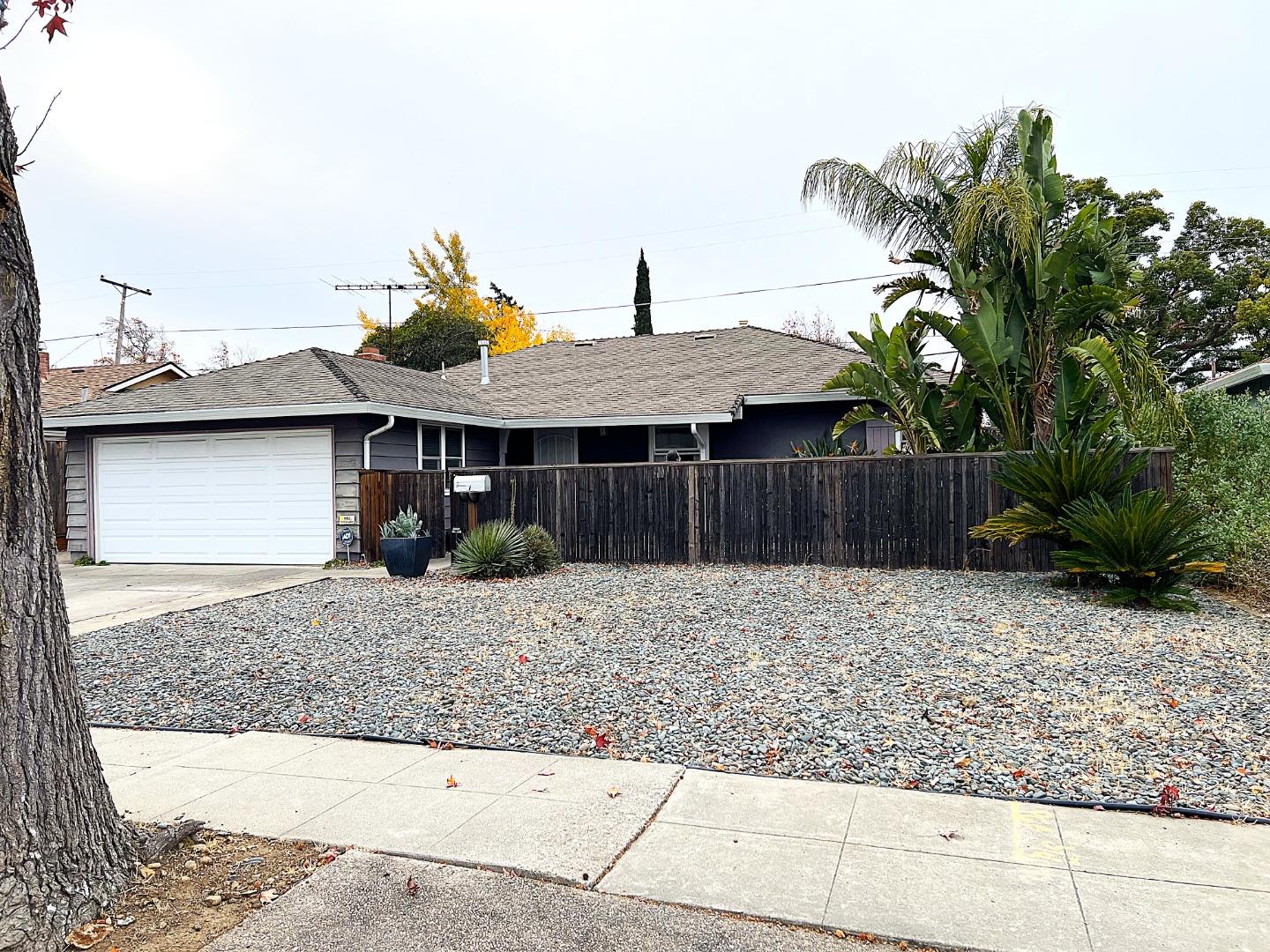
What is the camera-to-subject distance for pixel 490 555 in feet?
35.1

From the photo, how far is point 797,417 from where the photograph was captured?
16.1 meters

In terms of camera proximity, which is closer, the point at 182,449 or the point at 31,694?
the point at 31,694

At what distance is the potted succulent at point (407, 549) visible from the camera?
36.6 feet

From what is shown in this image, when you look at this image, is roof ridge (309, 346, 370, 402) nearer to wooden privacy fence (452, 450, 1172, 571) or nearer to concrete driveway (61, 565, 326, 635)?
wooden privacy fence (452, 450, 1172, 571)

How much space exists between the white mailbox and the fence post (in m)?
2.90

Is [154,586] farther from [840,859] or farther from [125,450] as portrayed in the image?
[840,859]

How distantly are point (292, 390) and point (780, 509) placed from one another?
7749 mm

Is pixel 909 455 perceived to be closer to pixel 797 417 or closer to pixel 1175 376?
pixel 797 417

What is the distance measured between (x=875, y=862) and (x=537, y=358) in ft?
61.1

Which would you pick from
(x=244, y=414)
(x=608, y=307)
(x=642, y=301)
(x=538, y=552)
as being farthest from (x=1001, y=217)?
(x=608, y=307)

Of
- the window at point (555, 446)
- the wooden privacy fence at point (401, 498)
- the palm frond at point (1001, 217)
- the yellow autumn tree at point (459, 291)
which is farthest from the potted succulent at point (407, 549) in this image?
the yellow autumn tree at point (459, 291)

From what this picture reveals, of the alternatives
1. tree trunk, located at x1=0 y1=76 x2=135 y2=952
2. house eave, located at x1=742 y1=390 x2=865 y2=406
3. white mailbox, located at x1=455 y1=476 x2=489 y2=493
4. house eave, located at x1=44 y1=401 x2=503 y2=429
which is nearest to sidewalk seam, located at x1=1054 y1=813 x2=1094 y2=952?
tree trunk, located at x1=0 y1=76 x2=135 y2=952

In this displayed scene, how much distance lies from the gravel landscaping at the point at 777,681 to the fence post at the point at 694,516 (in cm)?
276

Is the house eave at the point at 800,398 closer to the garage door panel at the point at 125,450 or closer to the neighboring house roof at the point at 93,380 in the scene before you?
the garage door panel at the point at 125,450
